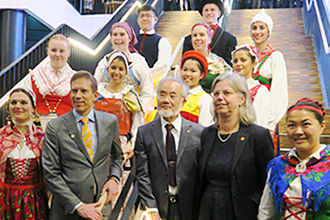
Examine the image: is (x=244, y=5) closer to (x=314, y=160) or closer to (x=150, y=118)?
(x=150, y=118)

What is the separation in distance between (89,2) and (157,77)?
364 inches

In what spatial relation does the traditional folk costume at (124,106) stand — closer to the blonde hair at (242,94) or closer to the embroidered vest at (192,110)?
the embroidered vest at (192,110)

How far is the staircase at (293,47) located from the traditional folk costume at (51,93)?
99.6 inches

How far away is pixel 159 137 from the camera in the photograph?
10.1 feet

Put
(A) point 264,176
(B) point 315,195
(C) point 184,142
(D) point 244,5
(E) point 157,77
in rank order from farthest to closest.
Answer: (D) point 244,5 < (E) point 157,77 < (C) point 184,142 < (A) point 264,176 < (B) point 315,195

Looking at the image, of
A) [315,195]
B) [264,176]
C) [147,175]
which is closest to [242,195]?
[264,176]

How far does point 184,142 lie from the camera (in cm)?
305

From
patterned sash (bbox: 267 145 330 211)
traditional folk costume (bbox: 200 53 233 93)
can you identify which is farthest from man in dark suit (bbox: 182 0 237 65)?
patterned sash (bbox: 267 145 330 211)

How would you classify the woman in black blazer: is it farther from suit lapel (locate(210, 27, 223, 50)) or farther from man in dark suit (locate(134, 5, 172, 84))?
man in dark suit (locate(134, 5, 172, 84))

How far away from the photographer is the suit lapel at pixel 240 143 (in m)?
2.80

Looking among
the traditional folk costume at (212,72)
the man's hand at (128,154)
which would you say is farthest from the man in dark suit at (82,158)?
the traditional folk costume at (212,72)

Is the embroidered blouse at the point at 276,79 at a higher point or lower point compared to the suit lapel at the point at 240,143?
higher

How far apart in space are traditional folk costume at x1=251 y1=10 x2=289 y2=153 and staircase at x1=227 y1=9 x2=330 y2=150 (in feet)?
3.24

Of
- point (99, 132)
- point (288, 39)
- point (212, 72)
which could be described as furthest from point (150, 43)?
point (288, 39)
